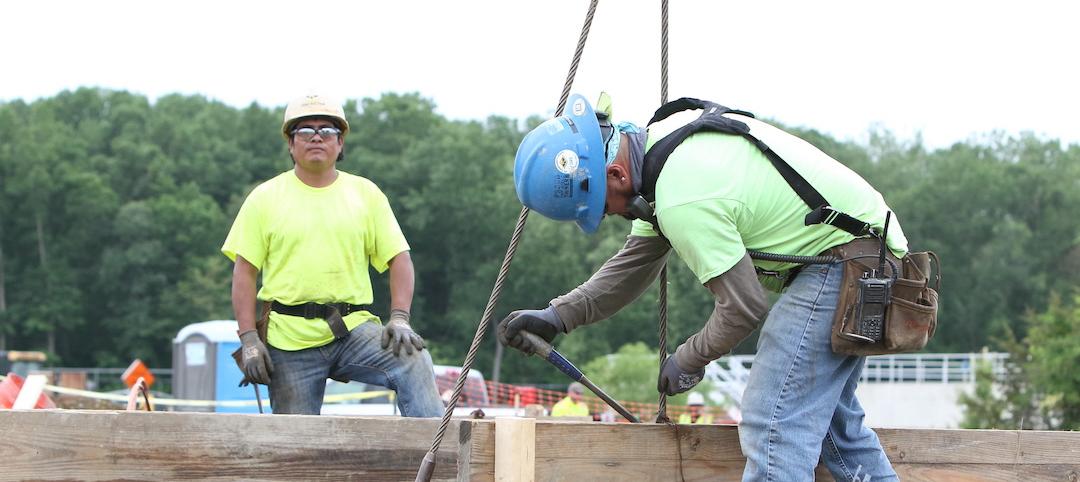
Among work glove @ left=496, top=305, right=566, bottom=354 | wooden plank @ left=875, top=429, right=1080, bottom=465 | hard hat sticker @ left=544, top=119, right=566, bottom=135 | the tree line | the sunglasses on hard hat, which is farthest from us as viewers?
the tree line

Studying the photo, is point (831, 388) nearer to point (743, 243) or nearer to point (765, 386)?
point (765, 386)

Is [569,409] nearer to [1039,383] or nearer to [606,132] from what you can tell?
[606,132]

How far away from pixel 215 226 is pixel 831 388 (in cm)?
7818

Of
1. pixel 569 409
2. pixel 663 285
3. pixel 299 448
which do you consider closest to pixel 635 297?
pixel 663 285

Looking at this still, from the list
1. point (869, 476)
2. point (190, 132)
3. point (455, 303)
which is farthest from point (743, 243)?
point (190, 132)

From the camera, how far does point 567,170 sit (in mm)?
4152

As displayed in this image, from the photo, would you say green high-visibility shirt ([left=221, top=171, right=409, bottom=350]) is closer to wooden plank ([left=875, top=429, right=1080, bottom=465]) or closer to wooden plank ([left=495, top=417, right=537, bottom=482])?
wooden plank ([left=495, top=417, right=537, bottom=482])

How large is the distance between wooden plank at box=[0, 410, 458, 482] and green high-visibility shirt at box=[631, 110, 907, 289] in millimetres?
1139

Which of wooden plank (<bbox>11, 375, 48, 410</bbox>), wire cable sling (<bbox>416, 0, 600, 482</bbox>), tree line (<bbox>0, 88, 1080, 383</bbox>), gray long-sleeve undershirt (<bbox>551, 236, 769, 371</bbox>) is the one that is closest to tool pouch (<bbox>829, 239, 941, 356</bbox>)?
gray long-sleeve undershirt (<bbox>551, 236, 769, 371</bbox>)

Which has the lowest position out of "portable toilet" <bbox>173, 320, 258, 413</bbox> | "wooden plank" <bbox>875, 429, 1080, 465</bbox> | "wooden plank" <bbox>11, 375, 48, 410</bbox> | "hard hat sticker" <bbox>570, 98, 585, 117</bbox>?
"portable toilet" <bbox>173, 320, 258, 413</bbox>

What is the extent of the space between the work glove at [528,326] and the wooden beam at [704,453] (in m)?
0.44

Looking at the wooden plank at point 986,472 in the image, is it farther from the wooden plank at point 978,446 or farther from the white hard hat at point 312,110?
the white hard hat at point 312,110

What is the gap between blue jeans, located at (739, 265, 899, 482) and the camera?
4145mm

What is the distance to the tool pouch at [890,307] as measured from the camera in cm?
414
